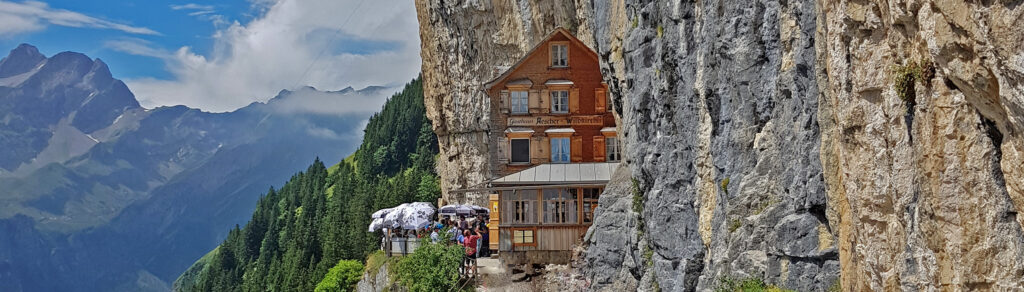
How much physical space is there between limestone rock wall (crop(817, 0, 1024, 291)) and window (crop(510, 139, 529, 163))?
29571 mm

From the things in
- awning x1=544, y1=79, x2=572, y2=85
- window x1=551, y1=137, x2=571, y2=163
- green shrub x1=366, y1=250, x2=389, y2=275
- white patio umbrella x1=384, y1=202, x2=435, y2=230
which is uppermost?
awning x1=544, y1=79, x2=572, y2=85

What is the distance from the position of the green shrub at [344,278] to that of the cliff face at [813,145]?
2152 centimetres

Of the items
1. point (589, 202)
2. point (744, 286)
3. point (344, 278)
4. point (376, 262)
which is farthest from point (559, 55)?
point (744, 286)

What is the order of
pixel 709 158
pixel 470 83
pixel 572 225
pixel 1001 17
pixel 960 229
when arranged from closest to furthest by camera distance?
pixel 1001 17
pixel 960 229
pixel 709 158
pixel 572 225
pixel 470 83

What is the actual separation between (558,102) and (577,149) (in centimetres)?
220

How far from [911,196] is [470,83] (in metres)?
54.3

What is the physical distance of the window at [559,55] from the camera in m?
46.0

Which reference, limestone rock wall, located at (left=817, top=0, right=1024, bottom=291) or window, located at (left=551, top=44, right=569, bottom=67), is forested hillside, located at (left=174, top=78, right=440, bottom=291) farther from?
limestone rock wall, located at (left=817, top=0, right=1024, bottom=291)

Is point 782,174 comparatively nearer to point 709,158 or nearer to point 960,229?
point 709,158

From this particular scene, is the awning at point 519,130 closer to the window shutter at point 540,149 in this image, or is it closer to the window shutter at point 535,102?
the window shutter at point 540,149

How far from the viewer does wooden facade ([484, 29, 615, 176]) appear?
150ft

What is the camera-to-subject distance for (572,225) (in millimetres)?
39781

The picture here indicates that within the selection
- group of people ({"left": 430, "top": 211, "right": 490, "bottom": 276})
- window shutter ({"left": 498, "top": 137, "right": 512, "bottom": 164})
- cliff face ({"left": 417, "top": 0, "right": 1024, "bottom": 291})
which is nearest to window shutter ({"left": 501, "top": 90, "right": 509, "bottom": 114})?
window shutter ({"left": 498, "top": 137, "right": 512, "bottom": 164})

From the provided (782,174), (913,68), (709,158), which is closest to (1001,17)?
(913,68)
